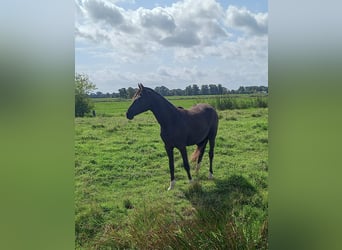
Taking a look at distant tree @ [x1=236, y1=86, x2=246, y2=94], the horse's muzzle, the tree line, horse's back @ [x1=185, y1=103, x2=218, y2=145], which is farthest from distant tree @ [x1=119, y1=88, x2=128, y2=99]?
distant tree @ [x1=236, y1=86, x2=246, y2=94]

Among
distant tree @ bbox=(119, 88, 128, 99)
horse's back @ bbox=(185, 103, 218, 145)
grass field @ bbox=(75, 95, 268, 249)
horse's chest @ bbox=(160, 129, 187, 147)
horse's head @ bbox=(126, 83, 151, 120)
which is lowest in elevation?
grass field @ bbox=(75, 95, 268, 249)

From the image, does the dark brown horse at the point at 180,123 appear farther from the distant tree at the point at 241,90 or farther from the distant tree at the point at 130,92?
the distant tree at the point at 241,90

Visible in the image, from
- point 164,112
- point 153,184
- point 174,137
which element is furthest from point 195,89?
point 153,184

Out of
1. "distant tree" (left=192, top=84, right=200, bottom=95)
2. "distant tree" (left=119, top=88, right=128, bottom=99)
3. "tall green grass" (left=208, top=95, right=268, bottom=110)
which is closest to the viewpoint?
"tall green grass" (left=208, top=95, right=268, bottom=110)

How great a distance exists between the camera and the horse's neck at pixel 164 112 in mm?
3244

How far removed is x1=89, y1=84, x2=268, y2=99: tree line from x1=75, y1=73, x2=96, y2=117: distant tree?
0.06 meters

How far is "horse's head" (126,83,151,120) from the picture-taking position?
321cm

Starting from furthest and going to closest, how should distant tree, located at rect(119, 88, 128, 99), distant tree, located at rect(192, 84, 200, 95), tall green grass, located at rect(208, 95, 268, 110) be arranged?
1. distant tree, located at rect(119, 88, 128, 99)
2. distant tree, located at rect(192, 84, 200, 95)
3. tall green grass, located at rect(208, 95, 268, 110)

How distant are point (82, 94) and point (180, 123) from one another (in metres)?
0.90

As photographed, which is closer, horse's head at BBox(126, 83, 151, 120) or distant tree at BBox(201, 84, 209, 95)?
distant tree at BBox(201, 84, 209, 95)

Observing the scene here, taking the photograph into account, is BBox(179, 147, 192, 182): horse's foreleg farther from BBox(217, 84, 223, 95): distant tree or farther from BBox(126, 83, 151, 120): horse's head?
BBox(217, 84, 223, 95): distant tree

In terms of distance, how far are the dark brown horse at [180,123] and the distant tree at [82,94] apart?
364 millimetres

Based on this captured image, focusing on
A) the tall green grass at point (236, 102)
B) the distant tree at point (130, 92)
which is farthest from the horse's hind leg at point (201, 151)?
Result: the distant tree at point (130, 92)
